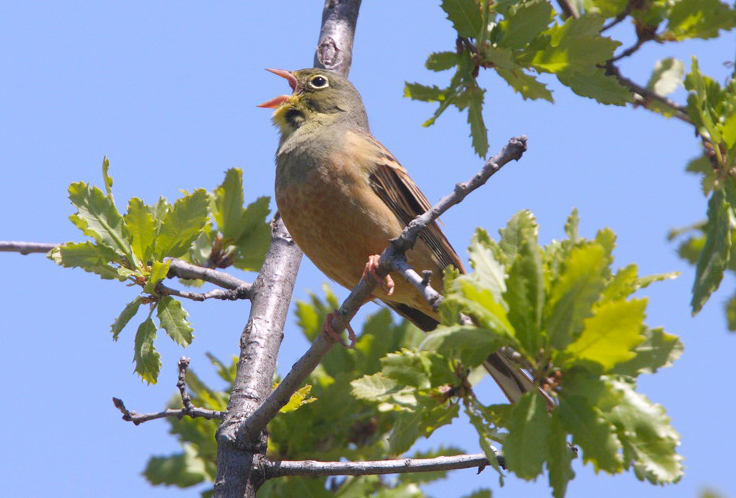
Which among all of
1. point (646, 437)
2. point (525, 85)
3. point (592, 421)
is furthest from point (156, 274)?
point (646, 437)

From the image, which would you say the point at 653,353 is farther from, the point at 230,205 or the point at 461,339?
the point at 230,205

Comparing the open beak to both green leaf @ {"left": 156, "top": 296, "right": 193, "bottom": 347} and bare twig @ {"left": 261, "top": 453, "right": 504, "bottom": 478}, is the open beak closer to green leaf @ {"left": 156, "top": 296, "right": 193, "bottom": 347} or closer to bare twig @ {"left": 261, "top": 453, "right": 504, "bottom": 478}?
green leaf @ {"left": 156, "top": 296, "right": 193, "bottom": 347}

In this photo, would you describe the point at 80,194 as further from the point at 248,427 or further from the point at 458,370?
the point at 458,370

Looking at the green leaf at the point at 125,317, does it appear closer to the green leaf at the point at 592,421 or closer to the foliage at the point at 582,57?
the foliage at the point at 582,57

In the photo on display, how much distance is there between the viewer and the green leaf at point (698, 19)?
4.88 metres

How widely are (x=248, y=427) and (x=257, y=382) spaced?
54cm

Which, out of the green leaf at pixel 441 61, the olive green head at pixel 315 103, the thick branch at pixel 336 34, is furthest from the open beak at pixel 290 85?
the green leaf at pixel 441 61

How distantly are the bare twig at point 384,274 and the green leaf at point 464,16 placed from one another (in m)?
1.59

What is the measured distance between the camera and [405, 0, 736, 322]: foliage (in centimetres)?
390

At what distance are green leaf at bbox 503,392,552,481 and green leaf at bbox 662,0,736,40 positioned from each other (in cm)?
311

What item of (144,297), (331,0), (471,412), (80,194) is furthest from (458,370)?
(331,0)

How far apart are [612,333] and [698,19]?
2983mm

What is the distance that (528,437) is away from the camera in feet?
9.12

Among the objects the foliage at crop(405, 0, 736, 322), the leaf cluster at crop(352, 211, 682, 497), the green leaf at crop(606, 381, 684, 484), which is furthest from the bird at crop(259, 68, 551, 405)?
the green leaf at crop(606, 381, 684, 484)
